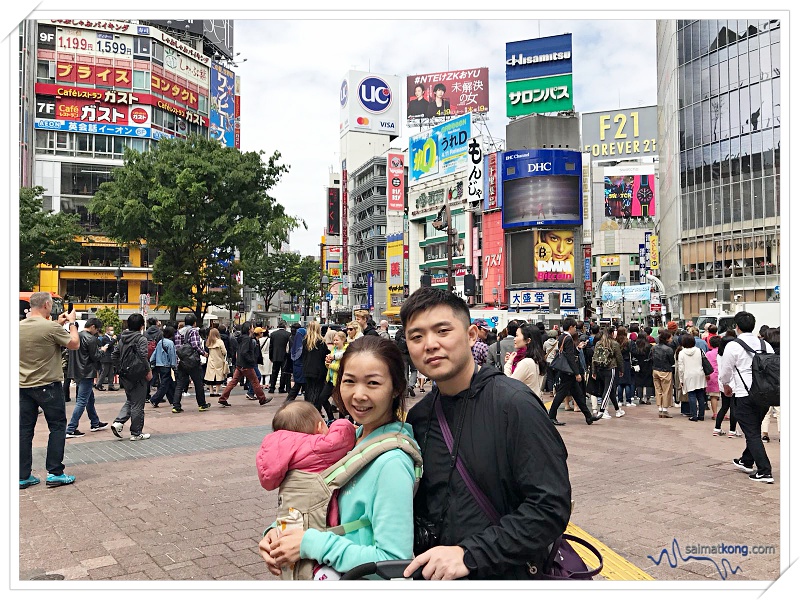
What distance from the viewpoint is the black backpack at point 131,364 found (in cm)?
947

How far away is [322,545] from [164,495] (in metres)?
5.03

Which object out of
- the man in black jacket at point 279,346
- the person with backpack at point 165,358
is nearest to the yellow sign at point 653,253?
the man in black jacket at point 279,346

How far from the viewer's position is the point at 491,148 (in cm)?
6456

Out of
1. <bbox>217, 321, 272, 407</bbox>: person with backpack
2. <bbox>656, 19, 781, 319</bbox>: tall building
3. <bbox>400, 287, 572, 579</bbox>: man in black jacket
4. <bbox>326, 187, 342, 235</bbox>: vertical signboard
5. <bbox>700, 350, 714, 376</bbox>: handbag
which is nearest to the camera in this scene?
<bbox>400, 287, 572, 579</bbox>: man in black jacket

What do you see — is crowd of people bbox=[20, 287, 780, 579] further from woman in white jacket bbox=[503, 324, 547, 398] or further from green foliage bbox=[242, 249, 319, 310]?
green foliage bbox=[242, 249, 319, 310]

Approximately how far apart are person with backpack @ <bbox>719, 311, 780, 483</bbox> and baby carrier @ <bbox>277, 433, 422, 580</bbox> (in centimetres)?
549

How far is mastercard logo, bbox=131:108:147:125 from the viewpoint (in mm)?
45031

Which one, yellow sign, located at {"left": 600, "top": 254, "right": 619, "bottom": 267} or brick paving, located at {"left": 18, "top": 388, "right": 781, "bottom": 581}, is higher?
yellow sign, located at {"left": 600, "top": 254, "right": 619, "bottom": 267}

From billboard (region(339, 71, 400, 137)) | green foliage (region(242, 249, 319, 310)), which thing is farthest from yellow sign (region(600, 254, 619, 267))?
green foliage (region(242, 249, 319, 310))

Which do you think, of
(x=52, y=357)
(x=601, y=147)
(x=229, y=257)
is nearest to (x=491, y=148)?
(x=601, y=147)

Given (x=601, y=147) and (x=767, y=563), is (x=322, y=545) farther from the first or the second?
(x=601, y=147)

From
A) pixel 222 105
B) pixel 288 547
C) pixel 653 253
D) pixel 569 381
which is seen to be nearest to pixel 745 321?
pixel 569 381
